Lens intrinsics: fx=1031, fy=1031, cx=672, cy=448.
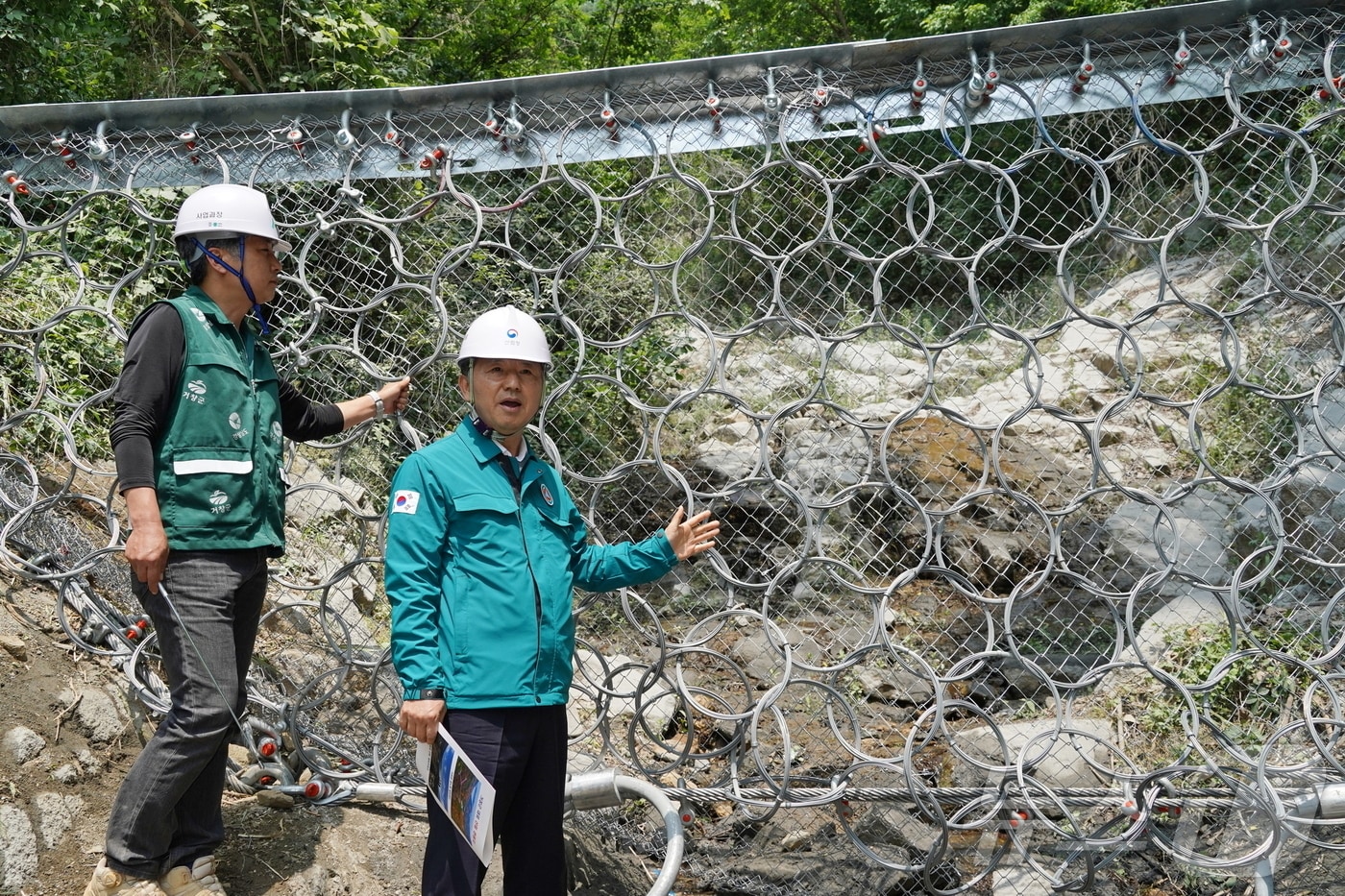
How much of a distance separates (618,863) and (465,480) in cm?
155

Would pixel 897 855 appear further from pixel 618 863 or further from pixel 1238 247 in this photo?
pixel 1238 247

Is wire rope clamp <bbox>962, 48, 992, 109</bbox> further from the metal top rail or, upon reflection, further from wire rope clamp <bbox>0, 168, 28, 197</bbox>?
wire rope clamp <bbox>0, 168, 28, 197</bbox>

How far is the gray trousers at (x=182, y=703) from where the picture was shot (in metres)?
2.46

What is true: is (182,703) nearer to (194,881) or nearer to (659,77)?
(194,881)

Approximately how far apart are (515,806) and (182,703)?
84cm

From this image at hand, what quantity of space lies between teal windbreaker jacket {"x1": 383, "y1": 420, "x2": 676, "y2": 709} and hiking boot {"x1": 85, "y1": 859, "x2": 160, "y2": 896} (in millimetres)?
905

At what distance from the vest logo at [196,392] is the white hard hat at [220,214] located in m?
0.39

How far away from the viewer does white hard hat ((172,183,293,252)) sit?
8.60 ft

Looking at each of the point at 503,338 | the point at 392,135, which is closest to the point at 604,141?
the point at 392,135


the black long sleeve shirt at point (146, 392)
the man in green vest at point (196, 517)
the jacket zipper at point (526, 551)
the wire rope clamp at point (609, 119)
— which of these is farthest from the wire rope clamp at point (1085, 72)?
the black long sleeve shirt at point (146, 392)

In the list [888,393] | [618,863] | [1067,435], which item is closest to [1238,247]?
[1067,435]

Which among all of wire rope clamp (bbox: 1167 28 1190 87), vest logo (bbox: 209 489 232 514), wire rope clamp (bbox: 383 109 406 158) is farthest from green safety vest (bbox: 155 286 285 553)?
wire rope clamp (bbox: 1167 28 1190 87)

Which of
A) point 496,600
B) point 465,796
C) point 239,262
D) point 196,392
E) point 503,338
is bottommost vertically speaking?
point 465,796

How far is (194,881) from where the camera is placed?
261 cm
